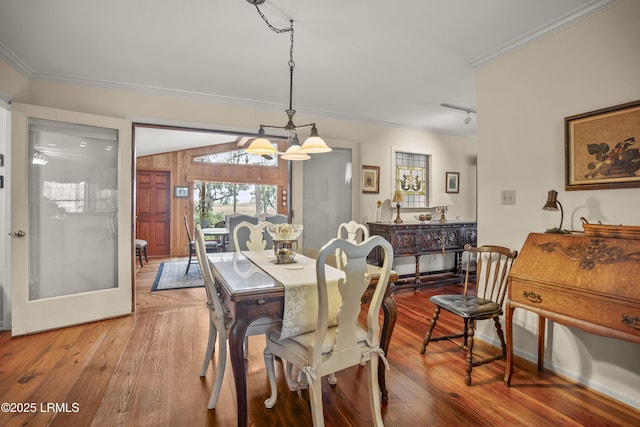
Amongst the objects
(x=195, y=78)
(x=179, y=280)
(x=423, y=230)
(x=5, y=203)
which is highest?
(x=195, y=78)

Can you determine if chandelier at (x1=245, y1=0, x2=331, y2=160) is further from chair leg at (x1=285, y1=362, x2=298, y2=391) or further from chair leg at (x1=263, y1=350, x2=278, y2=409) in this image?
chair leg at (x1=285, y1=362, x2=298, y2=391)

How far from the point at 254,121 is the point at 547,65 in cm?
296

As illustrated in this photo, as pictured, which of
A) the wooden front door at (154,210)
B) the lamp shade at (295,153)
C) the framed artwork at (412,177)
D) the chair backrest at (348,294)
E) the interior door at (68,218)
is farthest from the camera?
the wooden front door at (154,210)

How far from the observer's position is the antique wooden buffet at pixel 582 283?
152cm

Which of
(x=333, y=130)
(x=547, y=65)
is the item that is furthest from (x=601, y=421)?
(x=333, y=130)

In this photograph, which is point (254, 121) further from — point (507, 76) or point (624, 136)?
point (624, 136)

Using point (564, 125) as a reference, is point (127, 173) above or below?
below

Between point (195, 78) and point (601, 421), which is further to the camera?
point (195, 78)

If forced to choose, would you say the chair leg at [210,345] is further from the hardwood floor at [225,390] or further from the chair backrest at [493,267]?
the chair backrest at [493,267]

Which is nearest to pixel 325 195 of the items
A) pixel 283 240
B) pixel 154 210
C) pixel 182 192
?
pixel 283 240

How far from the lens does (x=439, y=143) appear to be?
5227mm

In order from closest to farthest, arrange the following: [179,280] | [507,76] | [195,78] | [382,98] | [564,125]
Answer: [564,125], [507,76], [195,78], [382,98], [179,280]

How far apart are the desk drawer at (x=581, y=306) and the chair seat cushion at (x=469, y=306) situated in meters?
0.23

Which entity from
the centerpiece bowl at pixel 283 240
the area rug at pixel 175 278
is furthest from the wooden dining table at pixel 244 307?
the area rug at pixel 175 278
